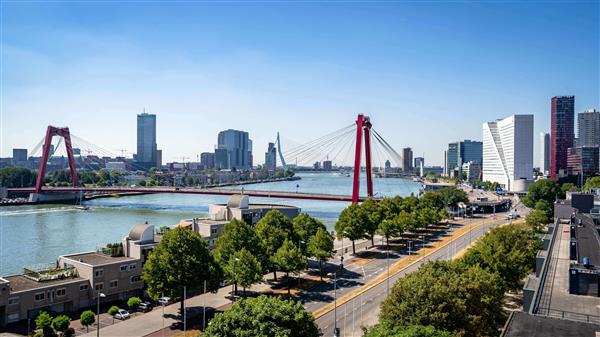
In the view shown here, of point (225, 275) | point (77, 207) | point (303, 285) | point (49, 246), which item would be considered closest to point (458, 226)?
point (303, 285)

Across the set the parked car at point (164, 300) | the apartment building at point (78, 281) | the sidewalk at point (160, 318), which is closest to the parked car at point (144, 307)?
the sidewalk at point (160, 318)

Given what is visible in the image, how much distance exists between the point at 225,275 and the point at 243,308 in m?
10.7

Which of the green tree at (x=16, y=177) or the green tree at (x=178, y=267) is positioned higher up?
the green tree at (x=16, y=177)

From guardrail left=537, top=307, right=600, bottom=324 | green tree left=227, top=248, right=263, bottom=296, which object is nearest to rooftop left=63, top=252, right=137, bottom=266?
green tree left=227, top=248, right=263, bottom=296

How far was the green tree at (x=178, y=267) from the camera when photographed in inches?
778

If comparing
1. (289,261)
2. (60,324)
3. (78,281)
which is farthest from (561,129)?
(60,324)

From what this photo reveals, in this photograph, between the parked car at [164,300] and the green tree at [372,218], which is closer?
the parked car at [164,300]

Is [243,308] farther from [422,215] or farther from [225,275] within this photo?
[422,215]

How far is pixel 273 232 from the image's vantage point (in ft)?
89.6

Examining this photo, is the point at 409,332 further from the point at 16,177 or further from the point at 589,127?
the point at 589,127

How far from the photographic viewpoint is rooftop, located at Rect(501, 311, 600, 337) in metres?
10.8

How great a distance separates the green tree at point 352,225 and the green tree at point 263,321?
827 inches

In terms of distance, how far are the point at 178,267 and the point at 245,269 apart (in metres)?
3.37

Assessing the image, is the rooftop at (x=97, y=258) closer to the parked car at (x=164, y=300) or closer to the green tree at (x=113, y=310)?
the green tree at (x=113, y=310)
